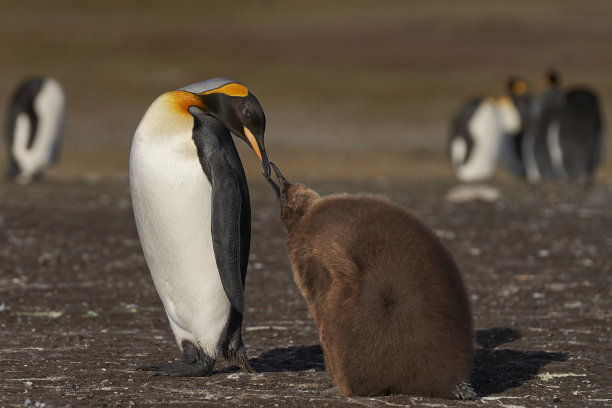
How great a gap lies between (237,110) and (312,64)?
3277 centimetres

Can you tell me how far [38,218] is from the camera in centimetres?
1080

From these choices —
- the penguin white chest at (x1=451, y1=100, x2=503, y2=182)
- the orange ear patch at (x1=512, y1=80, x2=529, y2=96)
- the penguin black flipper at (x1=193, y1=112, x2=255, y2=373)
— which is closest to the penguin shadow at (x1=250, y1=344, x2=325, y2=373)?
the penguin black flipper at (x1=193, y1=112, x2=255, y2=373)

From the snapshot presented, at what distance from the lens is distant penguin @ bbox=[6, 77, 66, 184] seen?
15281 millimetres

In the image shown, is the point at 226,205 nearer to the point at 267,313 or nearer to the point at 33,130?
the point at 267,313

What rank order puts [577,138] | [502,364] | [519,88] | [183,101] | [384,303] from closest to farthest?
[384,303]
[183,101]
[502,364]
[577,138]
[519,88]

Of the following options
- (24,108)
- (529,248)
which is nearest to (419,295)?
(529,248)

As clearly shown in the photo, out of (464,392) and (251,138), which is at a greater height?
(251,138)

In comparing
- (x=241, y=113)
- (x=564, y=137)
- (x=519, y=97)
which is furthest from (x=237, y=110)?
(x=519, y=97)

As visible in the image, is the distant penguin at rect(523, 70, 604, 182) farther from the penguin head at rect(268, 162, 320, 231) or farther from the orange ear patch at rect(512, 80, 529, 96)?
the penguin head at rect(268, 162, 320, 231)

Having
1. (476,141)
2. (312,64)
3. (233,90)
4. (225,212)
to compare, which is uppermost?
(312,64)

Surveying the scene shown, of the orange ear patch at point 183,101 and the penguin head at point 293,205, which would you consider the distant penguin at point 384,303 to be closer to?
the penguin head at point 293,205

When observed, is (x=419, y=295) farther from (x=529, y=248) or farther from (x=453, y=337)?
(x=529, y=248)

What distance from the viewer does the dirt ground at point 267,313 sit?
4.55 meters

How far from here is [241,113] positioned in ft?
15.3
